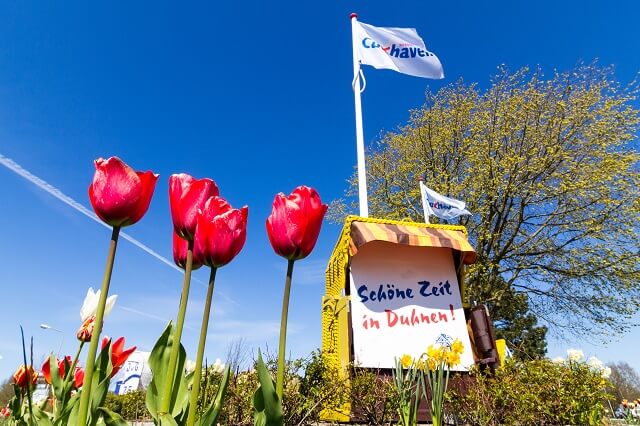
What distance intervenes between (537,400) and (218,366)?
249 centimetres

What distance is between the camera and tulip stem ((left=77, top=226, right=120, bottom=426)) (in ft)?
2.83

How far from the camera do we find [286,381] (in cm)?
343

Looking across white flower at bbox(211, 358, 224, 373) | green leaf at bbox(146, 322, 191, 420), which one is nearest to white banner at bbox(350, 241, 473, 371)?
white flower at bbox(211, 358, 224, 373)

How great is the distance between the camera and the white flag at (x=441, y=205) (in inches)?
387

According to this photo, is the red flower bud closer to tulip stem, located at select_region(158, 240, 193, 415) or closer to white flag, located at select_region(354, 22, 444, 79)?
tulip stem, located at select_region(158, 240, 193, 415)

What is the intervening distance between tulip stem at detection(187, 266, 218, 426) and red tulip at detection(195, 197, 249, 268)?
0.14 ft

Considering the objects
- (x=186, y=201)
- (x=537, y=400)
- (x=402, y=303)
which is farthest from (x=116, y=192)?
(x=402, y=303)

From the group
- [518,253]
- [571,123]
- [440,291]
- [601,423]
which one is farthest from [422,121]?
[601,423]

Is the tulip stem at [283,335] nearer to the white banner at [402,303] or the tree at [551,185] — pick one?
the white banner at [402,303]

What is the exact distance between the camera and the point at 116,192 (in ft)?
3.35

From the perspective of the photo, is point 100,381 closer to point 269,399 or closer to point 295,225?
point 269,399

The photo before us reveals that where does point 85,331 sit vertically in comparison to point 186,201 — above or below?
below

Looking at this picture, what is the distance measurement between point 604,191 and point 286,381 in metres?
13.7

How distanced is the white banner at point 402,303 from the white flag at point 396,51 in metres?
5.95
